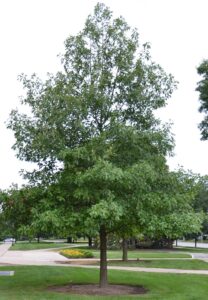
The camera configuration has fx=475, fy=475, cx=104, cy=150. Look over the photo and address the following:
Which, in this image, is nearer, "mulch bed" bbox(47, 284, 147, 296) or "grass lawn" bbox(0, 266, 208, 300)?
"grass lawn" bbox(0, 266, 208, 300)

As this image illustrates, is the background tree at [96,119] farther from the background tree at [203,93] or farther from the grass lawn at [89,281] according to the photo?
the background tree at [203,93]

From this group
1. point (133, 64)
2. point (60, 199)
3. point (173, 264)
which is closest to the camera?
point (60, 199)

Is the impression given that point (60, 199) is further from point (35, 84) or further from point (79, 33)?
point (79, 33)

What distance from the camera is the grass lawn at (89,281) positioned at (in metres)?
11.7

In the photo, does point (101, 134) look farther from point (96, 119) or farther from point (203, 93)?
point (203, 93)

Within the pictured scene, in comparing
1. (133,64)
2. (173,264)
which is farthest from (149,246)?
(133,64)

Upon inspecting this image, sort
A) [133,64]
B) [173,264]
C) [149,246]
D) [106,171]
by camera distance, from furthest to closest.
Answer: [149,246] → [173,264] → [133,64] → [106,171]

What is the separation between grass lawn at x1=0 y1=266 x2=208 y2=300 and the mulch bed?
1.17 feet

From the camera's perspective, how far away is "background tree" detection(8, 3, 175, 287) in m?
11.4

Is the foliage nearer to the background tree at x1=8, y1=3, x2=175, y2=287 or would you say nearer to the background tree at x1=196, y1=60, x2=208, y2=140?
the background tree at x1=8, y1=3, x2=175, y2=287

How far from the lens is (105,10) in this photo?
13.6m

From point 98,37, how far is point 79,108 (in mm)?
2489

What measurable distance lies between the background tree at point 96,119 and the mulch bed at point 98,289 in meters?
0.53

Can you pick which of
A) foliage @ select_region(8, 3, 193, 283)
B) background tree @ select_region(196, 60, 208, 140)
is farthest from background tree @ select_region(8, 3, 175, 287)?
background tree @ select_region(196, 60, 208, 140)
